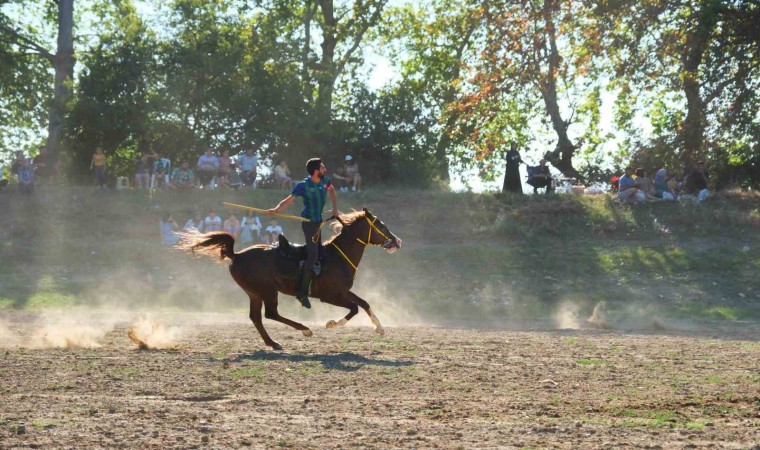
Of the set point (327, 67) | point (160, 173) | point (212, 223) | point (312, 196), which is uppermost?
point (327, 67)

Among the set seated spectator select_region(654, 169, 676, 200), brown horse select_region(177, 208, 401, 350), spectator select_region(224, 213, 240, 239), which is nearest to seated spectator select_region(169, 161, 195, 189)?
spectator select_region(224, 213, 240, 239)

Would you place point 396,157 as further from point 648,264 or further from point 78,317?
point 78,317

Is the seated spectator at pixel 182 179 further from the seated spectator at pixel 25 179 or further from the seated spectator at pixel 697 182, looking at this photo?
the seated spectator at pixel 697 182

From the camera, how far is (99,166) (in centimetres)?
3578

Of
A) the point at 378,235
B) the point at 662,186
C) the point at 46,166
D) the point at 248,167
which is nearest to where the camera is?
the point at 378,235

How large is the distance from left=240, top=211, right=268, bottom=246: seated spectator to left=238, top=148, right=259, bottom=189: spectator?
4847 mm

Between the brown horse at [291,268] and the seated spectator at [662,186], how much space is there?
1780 centimetres

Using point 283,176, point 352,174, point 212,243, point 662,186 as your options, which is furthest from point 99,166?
point 212,243

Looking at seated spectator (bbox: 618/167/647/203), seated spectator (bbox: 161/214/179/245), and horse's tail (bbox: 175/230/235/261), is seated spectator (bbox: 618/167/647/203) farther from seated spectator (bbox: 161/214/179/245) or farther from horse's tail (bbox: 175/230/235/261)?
horse's tail (bbox: 175/230/235/261)

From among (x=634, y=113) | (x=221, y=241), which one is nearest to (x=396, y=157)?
(x=634, y=113)

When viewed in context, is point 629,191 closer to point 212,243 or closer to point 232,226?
point 232,226

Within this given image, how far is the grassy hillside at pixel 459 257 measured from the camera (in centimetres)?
2594

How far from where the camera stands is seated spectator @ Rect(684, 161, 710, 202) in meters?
32.7

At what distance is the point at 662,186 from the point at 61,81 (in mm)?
22453
